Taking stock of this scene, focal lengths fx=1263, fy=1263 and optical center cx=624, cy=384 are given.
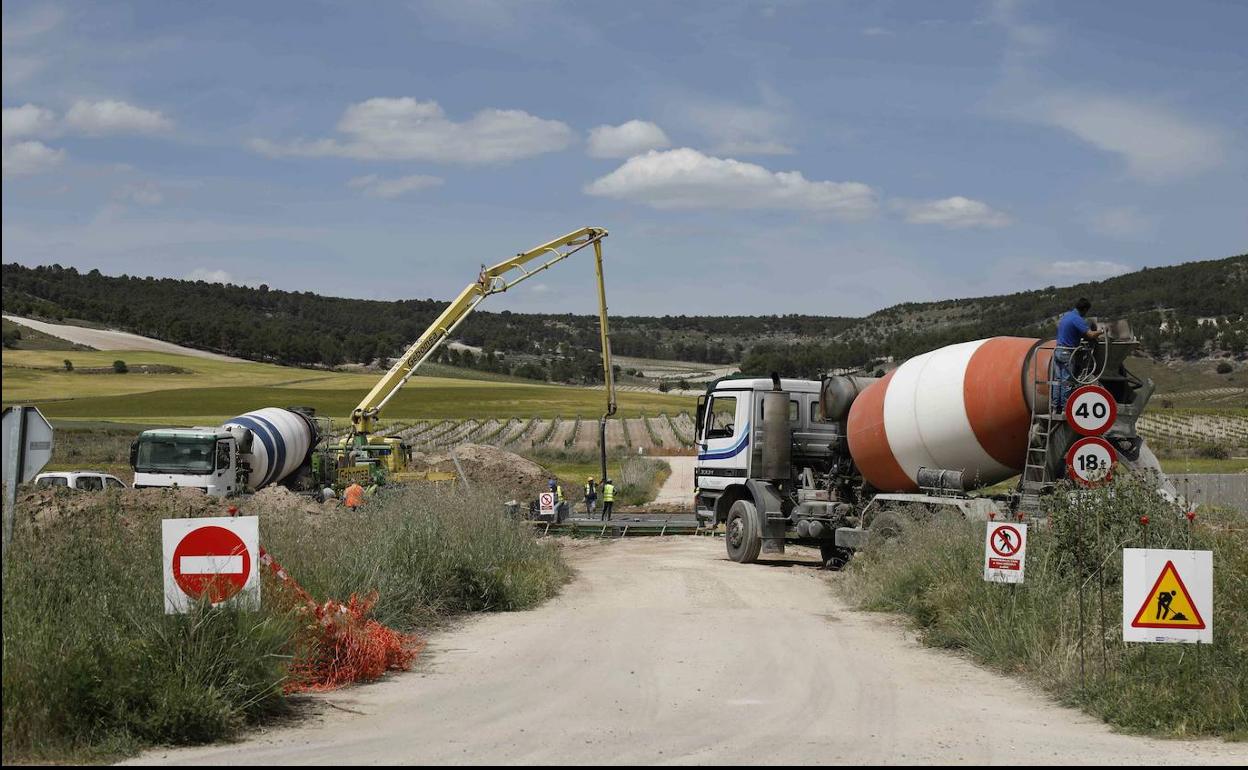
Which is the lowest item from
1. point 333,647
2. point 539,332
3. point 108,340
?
point 333,647

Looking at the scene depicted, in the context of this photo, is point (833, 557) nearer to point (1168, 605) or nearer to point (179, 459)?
point (1168, 605)

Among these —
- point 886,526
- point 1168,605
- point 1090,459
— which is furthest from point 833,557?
point 1168,605

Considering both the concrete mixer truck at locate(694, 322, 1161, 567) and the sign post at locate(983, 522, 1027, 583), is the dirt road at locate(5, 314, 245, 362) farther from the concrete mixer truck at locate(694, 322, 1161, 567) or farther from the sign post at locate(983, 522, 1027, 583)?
the sign post at locate(983, 522, 1027, 583)

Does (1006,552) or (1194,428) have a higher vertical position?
(1194,428)

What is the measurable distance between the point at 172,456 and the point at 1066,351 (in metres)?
21.5

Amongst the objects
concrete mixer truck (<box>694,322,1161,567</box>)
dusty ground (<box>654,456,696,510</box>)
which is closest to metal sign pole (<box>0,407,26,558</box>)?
concrete mixer truck (<box>694,322,1161,567</box>)

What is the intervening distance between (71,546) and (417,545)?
248 inches

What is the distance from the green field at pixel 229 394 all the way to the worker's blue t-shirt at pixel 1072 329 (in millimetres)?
60926

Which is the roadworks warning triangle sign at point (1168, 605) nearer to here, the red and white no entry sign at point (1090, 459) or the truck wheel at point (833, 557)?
the red and white no entry sign at point (1090, 459)

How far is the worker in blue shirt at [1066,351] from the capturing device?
16.4 metres

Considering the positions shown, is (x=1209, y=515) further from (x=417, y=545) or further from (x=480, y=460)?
(x=480, y=460)

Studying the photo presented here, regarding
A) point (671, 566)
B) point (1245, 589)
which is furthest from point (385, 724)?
point (671, 566)

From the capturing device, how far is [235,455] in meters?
31.3

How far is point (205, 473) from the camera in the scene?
3014cm
